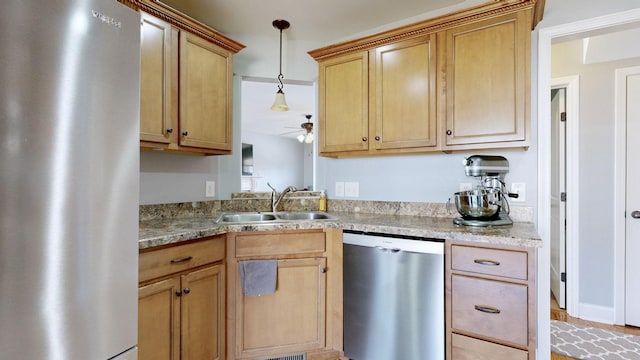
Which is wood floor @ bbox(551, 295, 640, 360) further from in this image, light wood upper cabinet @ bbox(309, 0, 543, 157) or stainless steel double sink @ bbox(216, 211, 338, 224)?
stainless steel double sink @ bbox(216, 211, 338, 224)

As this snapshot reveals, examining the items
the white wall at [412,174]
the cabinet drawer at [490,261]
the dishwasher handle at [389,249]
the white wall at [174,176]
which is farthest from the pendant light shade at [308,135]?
the cabinet drawer at [490,261]

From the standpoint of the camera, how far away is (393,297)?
5.43 ft

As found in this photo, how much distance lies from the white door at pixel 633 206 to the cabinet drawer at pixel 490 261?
198 centimetres

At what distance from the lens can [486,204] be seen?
1.67 m

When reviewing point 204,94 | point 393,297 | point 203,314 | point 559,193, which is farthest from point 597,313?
point 204,94

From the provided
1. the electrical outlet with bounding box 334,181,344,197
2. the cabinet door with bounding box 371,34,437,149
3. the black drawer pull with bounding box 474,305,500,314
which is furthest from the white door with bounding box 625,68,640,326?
the electrical outlet with bounding box 334,181,344,197

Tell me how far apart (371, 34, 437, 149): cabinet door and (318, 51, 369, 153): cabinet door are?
0.09m

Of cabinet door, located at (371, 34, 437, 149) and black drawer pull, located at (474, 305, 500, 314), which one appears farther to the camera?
cabinet door, located at (371, 34, 437, 149)

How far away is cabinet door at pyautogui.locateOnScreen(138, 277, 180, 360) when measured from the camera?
4.35ft

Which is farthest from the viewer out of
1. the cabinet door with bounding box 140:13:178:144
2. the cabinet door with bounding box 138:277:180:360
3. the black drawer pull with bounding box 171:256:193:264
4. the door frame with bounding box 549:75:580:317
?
the door frame with bounding box 549:75:580:317

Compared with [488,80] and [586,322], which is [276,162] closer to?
[488,80]

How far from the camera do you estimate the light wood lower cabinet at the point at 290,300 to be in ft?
5.81

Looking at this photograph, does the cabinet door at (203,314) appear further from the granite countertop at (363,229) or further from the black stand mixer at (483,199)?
the black stand mixer at (483,199)

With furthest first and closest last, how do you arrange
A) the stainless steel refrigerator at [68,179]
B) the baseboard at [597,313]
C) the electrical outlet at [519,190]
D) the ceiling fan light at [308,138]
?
the ceiling fan light at [308,138]
the baseboard at [597,313]
the electrical outlet at [519,190]
the stainless steel refrigerator at [68,179]
